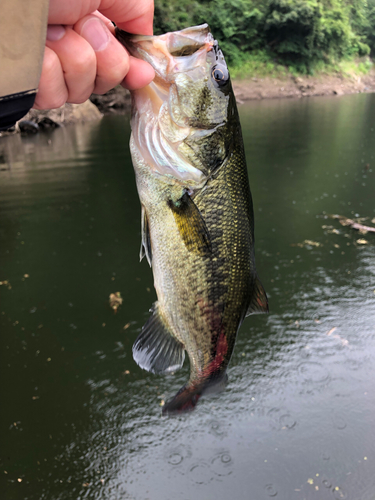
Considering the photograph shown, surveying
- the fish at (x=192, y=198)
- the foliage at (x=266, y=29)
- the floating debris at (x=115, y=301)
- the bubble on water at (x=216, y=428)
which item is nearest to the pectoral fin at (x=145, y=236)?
the fish at (x=192, y=198)

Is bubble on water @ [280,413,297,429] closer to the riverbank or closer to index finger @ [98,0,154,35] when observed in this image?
index finger @ [98,0,154,35]

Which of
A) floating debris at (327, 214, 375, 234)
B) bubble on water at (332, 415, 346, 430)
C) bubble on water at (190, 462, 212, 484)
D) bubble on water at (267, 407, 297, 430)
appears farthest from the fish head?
floating debris at (327, 214, 375, 234)

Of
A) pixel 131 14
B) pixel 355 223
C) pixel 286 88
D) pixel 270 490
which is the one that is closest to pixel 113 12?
pixel 131 14

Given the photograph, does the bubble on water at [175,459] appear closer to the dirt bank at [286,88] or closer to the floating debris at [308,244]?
the floating debris at [308,244]

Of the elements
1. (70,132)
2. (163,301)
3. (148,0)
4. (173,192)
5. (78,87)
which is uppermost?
(148,0)

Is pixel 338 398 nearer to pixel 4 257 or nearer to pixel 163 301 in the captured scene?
pixel 163 301

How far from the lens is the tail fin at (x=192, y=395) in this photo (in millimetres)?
1754

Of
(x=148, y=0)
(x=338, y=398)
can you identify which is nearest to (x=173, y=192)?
(x=148, y=0)

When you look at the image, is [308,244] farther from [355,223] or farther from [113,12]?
[113,12]

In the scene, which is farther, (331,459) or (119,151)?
(119,151)

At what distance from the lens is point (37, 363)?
4.04m

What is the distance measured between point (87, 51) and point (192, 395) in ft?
4.87

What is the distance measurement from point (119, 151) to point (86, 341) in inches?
416

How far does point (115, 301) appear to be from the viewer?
16.4ft
